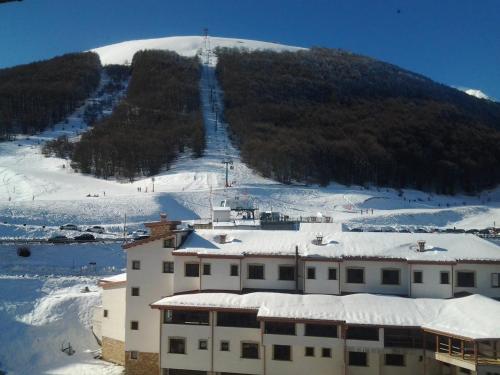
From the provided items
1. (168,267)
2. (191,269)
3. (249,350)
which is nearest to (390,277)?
(249,350)

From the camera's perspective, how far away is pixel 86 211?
54438 mm

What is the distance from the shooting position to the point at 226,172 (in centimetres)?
7969

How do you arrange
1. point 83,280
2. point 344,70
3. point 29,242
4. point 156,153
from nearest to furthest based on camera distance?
1. point 83,280
2. point 29,242
3. point 156,153
4. point 344,70

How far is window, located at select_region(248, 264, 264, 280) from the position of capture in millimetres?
24594

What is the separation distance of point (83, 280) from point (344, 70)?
175 meters

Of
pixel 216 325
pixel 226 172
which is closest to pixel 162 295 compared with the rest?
pixel 216 325

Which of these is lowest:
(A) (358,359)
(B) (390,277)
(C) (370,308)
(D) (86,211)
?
(A) (358,359)

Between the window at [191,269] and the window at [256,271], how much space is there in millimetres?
2690

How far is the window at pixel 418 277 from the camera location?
2322 cm

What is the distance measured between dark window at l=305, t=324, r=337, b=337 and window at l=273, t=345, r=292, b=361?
4.55 feet

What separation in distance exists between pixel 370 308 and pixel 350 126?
116389 millimetres

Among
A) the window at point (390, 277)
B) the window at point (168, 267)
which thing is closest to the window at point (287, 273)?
the window at point (390, 277)

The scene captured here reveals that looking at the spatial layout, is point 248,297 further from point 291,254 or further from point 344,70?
point 344,70

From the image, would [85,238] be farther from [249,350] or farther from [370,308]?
[370,308]
